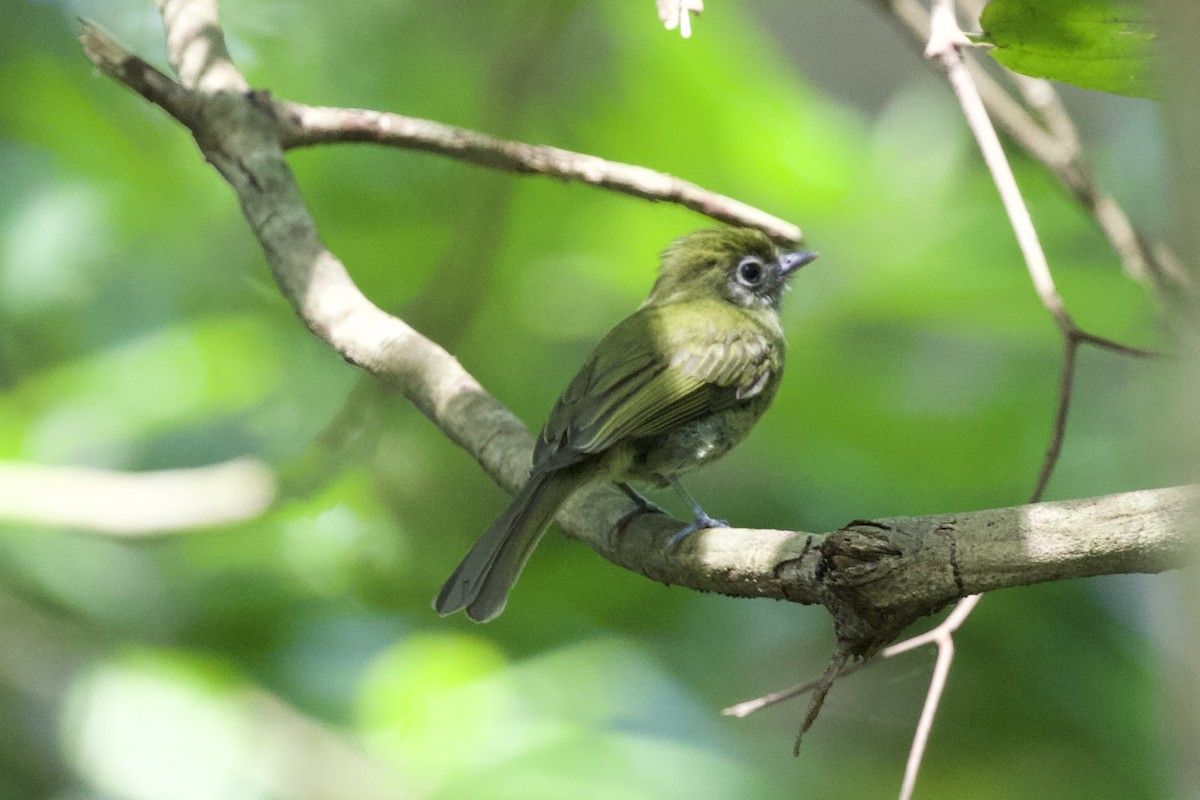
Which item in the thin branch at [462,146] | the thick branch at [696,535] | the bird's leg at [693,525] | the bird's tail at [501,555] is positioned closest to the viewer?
the thick branch at [696,535]

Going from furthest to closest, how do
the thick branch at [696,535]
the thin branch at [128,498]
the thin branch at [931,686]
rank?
the thin branch at [128,498]
the thin branch at [931,686]
the thick branch at [696,535]

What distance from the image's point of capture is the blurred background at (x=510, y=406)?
327 cm

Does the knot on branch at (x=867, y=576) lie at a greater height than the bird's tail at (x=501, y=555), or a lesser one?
lesser

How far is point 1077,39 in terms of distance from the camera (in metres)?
1.78

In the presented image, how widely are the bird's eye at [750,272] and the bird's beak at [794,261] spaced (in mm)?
65

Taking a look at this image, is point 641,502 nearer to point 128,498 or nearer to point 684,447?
point 684,447

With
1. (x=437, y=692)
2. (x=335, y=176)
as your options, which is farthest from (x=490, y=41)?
(x=437, y=692)

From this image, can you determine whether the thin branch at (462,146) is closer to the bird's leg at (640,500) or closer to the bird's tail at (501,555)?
the bird's leg at (640,500)

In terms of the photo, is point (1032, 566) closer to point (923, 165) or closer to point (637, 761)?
point (637, 761)

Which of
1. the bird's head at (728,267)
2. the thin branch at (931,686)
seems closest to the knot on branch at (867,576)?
the thin branch at (931,686)

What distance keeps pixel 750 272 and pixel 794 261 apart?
127 millimetres

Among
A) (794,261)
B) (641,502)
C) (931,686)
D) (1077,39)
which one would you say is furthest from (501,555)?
(794,261)

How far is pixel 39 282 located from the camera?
12.8ft

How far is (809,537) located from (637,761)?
1.61 meters
